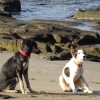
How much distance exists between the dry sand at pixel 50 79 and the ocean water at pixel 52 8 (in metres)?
18.6

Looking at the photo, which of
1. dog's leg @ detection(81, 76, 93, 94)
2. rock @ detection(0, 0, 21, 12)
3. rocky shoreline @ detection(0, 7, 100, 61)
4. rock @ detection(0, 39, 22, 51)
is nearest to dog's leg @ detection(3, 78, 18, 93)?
dog's leg @ detection(81, 76, 93, 94)

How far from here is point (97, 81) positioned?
12.8 metres

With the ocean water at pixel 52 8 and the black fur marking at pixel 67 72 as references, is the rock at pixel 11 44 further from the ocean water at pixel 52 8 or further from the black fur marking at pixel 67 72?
the ocean water at pixel 52 8

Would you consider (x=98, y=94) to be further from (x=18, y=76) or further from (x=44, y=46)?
(x=44, y=46)

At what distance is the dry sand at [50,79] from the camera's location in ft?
33.2

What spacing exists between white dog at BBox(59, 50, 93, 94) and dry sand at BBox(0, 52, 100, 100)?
0.68 feet

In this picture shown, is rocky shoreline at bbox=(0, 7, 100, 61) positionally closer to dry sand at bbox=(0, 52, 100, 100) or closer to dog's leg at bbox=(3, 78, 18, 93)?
dry sand at bbox=(0, 52, 100, 100)

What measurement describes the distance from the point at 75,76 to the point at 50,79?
6.88ft

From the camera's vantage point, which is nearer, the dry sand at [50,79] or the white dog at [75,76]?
the dry sand at [50,79]

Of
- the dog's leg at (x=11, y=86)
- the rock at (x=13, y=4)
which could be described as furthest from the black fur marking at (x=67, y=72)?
the rock at (x=13, y=4)

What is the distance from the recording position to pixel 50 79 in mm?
12633

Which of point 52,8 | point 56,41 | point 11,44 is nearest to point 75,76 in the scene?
point 11,44

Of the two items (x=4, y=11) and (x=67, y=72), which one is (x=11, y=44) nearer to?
(x=67, y=72)

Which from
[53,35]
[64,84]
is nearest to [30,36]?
[53,35]
